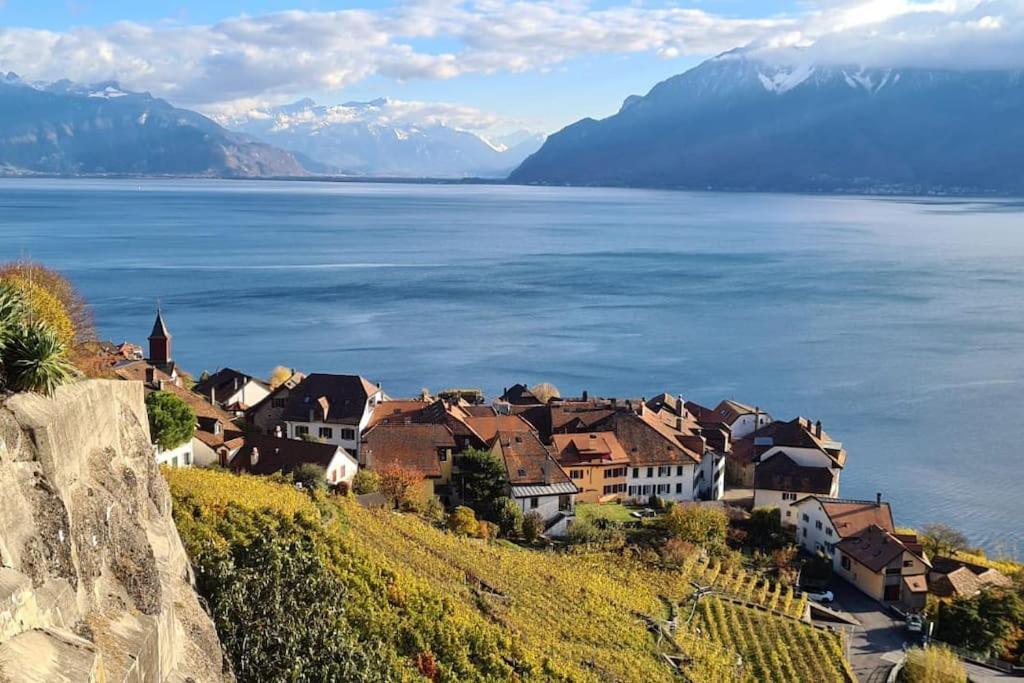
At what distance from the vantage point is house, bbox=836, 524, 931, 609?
108 ft

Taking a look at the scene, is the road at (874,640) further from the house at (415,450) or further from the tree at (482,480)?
the house at (415,450)

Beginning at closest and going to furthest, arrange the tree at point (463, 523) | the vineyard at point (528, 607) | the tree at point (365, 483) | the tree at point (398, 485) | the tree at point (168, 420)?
1. the vineyard at point (528, 607)
2. the tree at point (168, 420)
3. the tree at point (463, 523)
4. the tree at point (365, 483)
5. the tree at point (398, 485)

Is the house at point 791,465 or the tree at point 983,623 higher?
the house at point 791,465

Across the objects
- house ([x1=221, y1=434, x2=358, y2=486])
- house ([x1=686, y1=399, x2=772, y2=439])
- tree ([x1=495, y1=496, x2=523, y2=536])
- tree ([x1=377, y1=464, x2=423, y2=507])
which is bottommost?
house ([x1=686, y1=399, x2=772, y2=439])

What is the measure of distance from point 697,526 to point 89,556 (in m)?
24.2

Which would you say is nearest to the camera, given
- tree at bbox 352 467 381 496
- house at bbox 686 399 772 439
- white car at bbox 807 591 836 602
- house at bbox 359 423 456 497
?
tree at bbox 352 467 381 496

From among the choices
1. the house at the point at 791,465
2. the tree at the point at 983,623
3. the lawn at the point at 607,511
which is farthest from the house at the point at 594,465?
the tree at the point at 983,623

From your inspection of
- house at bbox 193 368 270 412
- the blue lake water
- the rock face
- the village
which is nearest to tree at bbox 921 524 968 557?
the village

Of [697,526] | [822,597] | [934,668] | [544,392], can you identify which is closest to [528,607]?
[934,668]

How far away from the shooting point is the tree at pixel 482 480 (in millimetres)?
32969

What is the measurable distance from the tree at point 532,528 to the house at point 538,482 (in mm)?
608

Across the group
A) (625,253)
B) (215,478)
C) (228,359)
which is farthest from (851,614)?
(625,253)

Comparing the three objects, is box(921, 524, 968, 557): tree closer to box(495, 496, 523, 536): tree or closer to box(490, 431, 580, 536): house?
box(490, 431, 580, 536): house

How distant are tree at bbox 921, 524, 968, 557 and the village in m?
0.10
